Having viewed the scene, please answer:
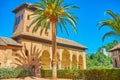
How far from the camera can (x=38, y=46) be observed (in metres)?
42.3

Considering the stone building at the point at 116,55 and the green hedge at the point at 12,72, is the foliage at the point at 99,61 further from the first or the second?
the green hedge at the point at 12,72

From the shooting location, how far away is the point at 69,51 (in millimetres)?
50750

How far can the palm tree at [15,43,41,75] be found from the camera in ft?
124

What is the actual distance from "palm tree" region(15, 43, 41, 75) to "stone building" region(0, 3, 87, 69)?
911 millimetres

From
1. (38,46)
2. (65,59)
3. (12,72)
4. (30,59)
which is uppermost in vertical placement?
(38,46)

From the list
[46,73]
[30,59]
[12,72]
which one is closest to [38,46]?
[30,59]

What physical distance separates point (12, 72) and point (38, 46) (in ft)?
35.2

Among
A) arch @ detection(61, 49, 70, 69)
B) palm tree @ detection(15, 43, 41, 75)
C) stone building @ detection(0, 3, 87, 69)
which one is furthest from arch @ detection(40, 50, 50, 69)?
arch @ detection(61, 49, 70, 69)

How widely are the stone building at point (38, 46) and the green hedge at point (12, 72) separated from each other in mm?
3205

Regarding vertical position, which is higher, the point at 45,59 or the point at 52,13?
the point at 52,13

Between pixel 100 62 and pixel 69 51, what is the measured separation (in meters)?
33.8

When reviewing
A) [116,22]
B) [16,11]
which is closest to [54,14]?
[116,22]

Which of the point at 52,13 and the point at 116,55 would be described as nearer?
the point at 52,13

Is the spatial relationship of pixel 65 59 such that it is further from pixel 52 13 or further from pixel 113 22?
pixel 113 22
